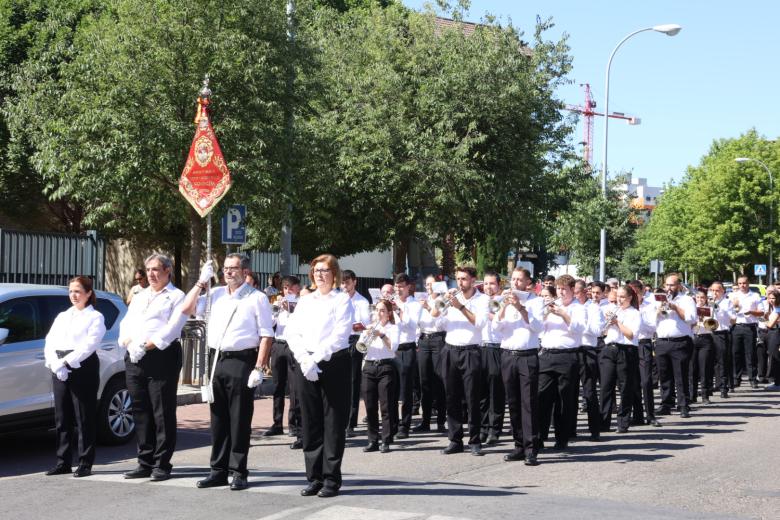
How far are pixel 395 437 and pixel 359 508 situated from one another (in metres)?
4.71

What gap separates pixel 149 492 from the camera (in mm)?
8398

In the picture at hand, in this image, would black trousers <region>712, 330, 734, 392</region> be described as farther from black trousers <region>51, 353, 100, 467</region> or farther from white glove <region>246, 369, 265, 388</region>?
black trousers <region>51, 353, 100, 467</region>

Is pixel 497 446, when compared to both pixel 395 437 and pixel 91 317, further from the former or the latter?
pixel 91 317

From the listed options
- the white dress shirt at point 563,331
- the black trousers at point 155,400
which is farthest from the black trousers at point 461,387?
the black trousers at point 155,400

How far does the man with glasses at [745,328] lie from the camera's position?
19.5m

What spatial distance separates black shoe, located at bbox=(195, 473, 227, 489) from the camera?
8594 millimetres

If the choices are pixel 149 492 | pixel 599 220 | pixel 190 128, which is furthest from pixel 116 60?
pixel 599 220

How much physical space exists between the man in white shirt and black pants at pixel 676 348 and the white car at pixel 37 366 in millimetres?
7678

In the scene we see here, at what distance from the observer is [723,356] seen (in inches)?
719

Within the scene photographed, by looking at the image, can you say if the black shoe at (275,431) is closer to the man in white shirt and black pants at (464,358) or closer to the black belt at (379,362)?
the black belt at (379,362)

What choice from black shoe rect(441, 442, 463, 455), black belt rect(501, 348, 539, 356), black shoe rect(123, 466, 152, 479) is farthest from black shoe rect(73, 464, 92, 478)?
black belt rect(501, 348, 539, 356)

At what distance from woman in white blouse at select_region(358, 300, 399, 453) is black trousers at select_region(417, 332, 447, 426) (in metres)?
1.46

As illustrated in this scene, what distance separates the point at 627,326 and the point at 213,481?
21.3 feet

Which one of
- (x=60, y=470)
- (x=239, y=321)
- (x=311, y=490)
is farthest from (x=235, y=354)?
(x=60, y=470)
